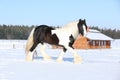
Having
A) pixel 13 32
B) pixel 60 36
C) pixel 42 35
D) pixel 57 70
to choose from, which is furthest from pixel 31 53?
pixel 13 32

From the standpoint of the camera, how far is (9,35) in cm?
8875

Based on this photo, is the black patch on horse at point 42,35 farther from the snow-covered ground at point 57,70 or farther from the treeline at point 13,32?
the treeline at point 13,32

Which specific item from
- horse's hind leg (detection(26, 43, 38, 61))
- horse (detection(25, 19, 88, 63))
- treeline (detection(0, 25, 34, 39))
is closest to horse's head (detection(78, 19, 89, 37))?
horse (detection(25, 19, 88, 63))

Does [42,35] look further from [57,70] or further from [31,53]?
[57,70]

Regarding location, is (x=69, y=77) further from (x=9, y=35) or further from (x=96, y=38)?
(x=9, y=35)

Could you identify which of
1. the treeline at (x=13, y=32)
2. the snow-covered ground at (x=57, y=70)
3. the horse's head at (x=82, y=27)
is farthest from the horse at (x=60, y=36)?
the treeline at (x=13, y=32)

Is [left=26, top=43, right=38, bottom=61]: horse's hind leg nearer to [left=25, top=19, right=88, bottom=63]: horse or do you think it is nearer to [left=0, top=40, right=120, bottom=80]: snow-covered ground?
[left=25, top=19, right=88, bottom=63]: horse

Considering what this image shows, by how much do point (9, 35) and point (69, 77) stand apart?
3290 inches

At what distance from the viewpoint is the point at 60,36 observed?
425 inches

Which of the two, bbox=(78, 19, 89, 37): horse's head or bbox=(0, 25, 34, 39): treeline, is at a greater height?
bbox=(78, 19, 89, 37): horse's head

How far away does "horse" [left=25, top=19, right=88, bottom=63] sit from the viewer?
10.7 meters

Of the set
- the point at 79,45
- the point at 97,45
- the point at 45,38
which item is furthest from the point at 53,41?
the point at 97,45

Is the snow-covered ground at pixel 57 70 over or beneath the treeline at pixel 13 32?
over

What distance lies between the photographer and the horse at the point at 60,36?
35.0 feet
